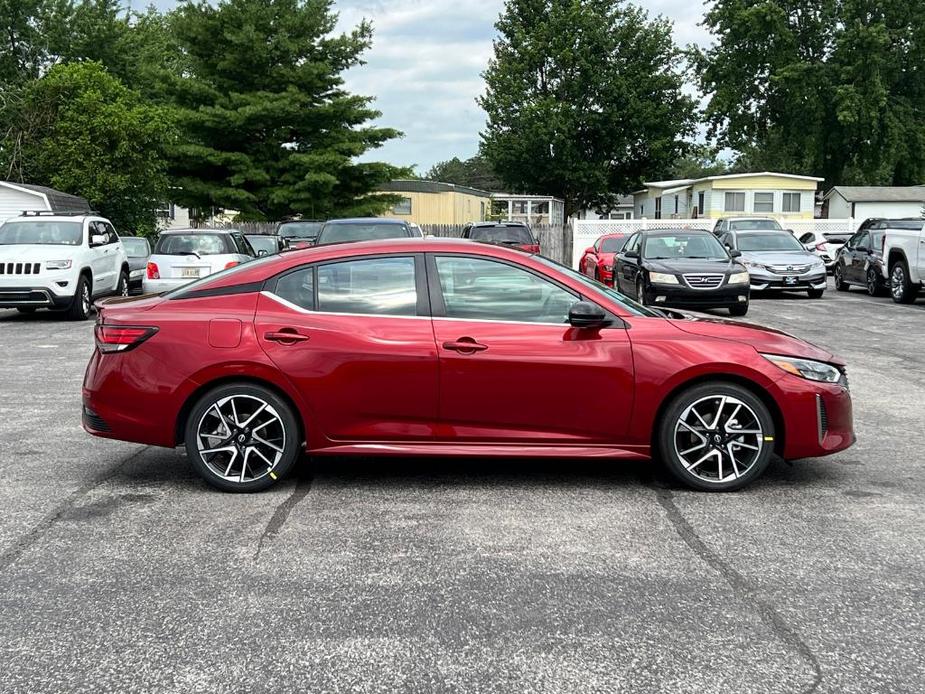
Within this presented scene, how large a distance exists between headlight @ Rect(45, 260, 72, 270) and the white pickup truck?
15.8 meters

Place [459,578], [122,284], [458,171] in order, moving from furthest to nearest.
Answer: [458,171]
[122,284]
[459,578]

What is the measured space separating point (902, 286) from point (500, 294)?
16.7 metres

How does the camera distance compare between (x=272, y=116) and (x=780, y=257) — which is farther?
(x=272, y=116)

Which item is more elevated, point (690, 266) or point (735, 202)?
point (735, 202)

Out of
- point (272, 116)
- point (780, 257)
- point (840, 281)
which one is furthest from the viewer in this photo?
point (272, 116)

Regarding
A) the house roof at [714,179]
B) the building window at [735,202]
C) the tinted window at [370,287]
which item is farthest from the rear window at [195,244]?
the building window at [735,202]

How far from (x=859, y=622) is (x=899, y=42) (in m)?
53.7

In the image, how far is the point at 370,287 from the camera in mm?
5836

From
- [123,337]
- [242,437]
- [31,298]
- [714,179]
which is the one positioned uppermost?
[714,179]

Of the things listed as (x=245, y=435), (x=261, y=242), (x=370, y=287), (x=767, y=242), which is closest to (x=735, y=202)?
(x=767, y=242)

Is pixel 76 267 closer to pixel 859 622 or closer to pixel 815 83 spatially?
pixel 859 622

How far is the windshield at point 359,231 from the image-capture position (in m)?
15.7

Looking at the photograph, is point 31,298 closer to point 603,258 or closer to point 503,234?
point 503,234

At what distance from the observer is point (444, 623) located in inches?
150
